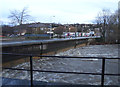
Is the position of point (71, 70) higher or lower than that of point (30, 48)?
lower

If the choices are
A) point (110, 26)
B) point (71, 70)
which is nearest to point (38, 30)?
point (110, 26)

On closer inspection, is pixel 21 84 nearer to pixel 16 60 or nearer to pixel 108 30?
pixel 16 60

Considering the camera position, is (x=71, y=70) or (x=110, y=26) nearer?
(x=71, y=70)

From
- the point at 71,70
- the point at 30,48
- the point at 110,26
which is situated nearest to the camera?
the point at 71,70

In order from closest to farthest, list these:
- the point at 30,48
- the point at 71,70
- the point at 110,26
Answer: the point at 71,70 → the point at 30,48 → the point at 110,26

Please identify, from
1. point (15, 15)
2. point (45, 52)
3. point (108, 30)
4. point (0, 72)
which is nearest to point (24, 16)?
point (15, 15)

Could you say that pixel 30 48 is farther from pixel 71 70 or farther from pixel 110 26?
pixel 110 26

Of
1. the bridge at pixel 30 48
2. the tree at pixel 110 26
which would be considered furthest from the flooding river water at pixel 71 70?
the tree at pixel 110 26

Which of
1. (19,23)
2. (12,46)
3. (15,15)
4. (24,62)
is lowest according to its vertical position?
(24,62)

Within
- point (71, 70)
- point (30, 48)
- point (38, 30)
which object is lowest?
point (71, 70)

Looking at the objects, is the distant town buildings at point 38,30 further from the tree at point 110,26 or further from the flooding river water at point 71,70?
the flooding river water at point 71,70

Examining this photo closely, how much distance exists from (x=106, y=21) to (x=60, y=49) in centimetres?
4123

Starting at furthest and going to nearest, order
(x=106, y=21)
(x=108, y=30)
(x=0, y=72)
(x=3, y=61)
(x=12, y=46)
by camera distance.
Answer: (x=106, y=21), (x=108, y=30), (x=12, y=46), (x=3, y=61), (x=0, y=72)

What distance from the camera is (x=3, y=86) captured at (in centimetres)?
397
